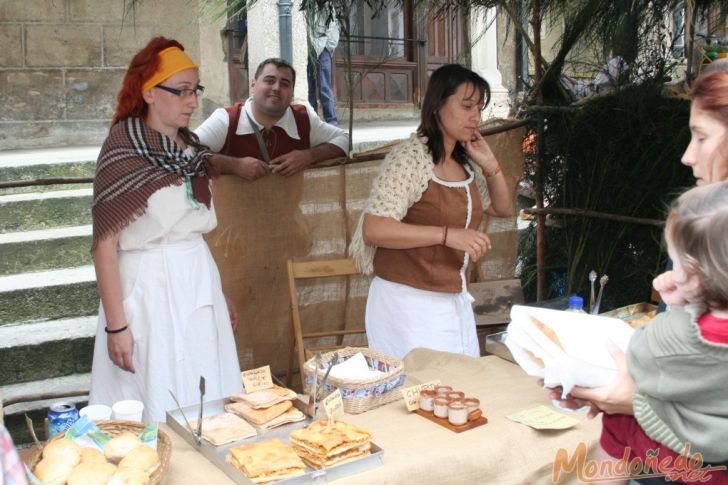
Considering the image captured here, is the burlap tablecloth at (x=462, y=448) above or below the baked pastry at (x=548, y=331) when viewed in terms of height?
below

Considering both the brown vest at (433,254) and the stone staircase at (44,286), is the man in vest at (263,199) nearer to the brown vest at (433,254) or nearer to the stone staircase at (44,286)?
the stone staircase at (44,286)

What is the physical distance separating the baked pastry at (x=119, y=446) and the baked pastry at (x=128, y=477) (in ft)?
0.33

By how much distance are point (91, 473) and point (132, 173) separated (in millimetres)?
1356

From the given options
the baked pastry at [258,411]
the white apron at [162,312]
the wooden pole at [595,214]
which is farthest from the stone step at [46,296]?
the baked pastry at [258,411]

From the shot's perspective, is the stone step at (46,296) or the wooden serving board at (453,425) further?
the stone step at (46,296)

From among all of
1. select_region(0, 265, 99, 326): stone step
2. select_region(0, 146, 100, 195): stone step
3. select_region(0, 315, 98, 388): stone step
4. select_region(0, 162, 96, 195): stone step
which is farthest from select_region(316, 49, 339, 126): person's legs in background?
select_region(0, 315, 98, 388): stone step

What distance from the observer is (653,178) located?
4289 mm

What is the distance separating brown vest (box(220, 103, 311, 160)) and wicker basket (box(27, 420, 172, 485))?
7.91 ft

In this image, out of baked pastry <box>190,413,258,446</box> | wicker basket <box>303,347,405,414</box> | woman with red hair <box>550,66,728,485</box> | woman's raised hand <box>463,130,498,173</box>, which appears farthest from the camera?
woman's raised hand <box>463,130,498,173</box>

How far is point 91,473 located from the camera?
66.2 inches

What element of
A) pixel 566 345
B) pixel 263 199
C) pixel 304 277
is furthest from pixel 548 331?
pixel 263 199

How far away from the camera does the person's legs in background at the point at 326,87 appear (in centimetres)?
898

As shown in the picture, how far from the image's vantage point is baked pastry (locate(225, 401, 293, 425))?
2100 millimetres

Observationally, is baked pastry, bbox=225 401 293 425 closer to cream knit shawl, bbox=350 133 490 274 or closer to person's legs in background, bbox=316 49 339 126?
cream knit shawl, bbox=350 133 490 274
